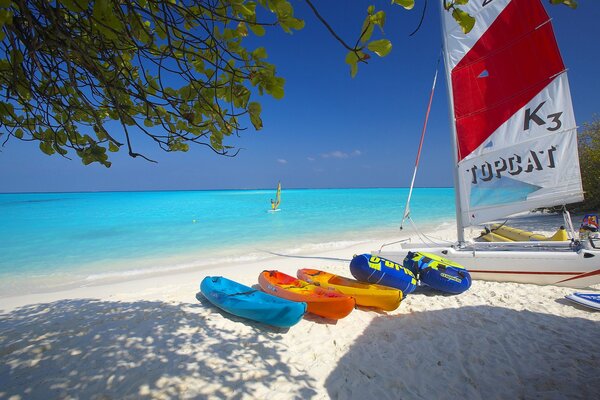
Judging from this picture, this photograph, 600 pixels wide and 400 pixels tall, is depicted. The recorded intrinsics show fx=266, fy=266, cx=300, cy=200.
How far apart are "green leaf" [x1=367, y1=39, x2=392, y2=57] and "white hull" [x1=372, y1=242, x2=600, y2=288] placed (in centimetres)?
585

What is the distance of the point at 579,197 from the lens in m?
5.00

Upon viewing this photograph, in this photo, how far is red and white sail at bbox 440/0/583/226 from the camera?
4.94 m

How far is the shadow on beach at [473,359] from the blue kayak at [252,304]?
2.91 feet

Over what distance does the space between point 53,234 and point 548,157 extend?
21005mm

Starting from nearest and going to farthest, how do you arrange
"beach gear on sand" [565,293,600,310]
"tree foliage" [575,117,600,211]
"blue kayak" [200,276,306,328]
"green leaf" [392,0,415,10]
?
"green leaf" [392,0,415,10], "blue kayak" [200,276,306,328], "beach gear on sand" [565,293,600,310], "tree foliage" [575,117,600,211]

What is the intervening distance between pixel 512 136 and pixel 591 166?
45.2ft

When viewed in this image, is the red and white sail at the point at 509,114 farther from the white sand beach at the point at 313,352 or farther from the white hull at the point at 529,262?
the white sand beach at the point at 313,352

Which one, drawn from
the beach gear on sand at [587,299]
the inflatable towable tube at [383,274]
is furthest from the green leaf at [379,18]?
the beach gear on sand at [587,299]

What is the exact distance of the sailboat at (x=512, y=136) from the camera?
16.2 feet

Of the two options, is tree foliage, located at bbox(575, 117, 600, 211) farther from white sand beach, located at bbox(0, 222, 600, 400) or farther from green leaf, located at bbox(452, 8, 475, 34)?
green leaf, located at bbox(452, 8, 475, 34)

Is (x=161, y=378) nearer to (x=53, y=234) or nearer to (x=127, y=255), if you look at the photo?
Result: (x=127, y=255)

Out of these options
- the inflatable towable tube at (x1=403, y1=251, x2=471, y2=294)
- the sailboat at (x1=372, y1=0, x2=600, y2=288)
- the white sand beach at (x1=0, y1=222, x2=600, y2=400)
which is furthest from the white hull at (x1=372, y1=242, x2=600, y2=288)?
the inflatable towable tube at (x1=403, y1=251, x2=471, y2=294)

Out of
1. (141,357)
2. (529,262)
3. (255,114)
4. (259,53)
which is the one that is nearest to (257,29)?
(259,53)

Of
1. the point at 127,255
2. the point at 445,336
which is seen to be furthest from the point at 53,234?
the point at 445,336
